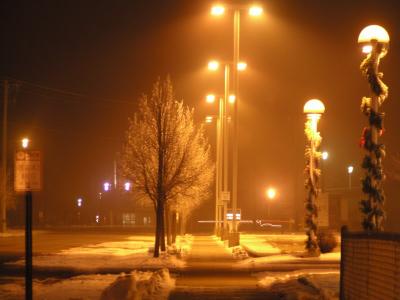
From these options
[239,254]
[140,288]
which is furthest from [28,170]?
[239,254]

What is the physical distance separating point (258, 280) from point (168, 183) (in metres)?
12.2

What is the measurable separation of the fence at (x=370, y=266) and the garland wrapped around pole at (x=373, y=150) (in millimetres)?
2844

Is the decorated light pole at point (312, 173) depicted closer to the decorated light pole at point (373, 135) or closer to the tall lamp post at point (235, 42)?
the tall lamp post at point (235, 42)

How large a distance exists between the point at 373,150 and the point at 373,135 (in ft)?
1.60

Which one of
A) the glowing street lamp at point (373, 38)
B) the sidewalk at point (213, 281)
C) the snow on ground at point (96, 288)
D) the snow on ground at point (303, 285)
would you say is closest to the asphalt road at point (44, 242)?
the sidewalk at point (213, 281)

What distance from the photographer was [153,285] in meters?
20.0

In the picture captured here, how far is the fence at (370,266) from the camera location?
12156mm

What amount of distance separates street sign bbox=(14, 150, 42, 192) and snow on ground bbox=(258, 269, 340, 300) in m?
7.10

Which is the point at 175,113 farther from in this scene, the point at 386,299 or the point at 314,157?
the point at 386,299

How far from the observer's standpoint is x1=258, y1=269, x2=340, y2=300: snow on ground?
58.6 feet

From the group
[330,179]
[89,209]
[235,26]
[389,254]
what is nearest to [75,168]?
[89,209]

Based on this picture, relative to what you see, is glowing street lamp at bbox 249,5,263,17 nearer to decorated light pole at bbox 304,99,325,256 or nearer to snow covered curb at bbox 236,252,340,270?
decorated light pole at bbox 304,99,325,256

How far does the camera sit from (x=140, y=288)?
61.1ft

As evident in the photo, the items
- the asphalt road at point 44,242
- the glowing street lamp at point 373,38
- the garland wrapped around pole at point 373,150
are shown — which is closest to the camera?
the garland wrapped around pole at point 373,150
